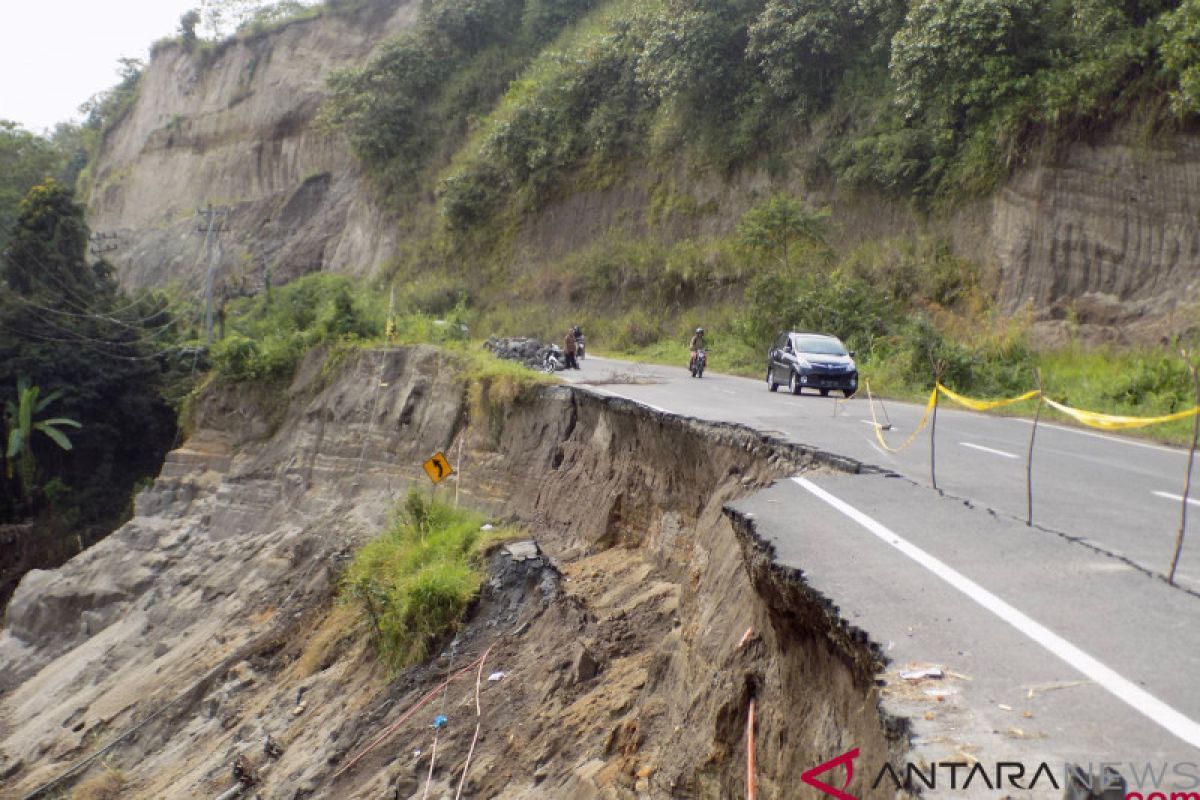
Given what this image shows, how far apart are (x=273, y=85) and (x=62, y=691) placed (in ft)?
141

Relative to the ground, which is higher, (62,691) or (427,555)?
(427,555)

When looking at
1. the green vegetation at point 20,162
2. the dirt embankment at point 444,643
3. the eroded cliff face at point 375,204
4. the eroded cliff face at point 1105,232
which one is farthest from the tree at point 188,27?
the eroded cliff face at point 1105,232

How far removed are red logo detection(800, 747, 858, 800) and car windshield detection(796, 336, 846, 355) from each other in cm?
1749

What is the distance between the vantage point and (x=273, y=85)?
57.2 metres

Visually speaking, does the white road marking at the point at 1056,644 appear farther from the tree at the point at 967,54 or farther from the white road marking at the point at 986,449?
the tree at the point at 967,54

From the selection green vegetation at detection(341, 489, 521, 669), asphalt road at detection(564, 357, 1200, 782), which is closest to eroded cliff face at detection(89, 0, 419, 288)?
green vegetation at detection(341, 489, 521, 669)

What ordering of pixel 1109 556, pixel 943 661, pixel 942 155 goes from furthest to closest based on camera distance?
1. pixel 942 155
2. pixel 1109 556
3. pixel 943 661

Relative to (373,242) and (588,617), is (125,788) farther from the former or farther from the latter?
(373,242)

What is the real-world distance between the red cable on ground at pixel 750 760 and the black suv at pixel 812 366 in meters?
15.4

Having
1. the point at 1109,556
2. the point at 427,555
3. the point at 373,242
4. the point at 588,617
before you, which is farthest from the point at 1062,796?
the point at 373,242

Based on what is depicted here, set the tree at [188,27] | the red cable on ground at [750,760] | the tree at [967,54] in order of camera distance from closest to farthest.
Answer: the red cable on ground at [750,760], the tree at [967,54], the tree at [188,27]

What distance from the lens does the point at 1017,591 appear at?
Result: 5930 mm

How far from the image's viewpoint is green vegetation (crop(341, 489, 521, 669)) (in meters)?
13.4

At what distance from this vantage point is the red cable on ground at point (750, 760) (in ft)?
18.9
